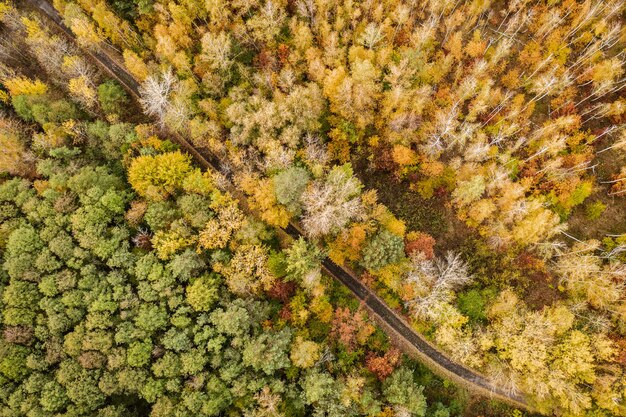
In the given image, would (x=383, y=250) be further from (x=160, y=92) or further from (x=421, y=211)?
(x=160, y=92)

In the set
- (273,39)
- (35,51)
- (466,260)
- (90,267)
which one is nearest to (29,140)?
(35,51)

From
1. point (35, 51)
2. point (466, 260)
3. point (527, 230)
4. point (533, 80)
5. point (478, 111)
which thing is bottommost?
point (466, 260)

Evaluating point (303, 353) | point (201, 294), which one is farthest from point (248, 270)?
point (303, 353)

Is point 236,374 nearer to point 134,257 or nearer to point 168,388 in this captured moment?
point 168,388

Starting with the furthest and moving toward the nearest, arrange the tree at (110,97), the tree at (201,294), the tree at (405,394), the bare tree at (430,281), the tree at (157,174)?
the tree at (110,97), the tree at (157,174), the bare tree at (430,281), the tree at (201,294), the tree at (405,394)

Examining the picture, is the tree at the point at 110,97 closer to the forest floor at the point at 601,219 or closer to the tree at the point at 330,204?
the tree at the point at 330,204

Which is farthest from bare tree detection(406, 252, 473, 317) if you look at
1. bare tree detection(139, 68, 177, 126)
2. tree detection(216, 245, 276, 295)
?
bare tree detection(139, 68, 177, 126)

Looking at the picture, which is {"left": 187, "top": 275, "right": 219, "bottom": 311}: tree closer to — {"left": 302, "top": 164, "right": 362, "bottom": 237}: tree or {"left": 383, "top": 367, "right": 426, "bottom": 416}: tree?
{"left": 302, "top": 164, "right": 362, "bottom": 237}: tree

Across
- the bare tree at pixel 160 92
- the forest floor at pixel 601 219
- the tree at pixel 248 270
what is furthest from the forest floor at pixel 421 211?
the bare tree at pixel 160 92
